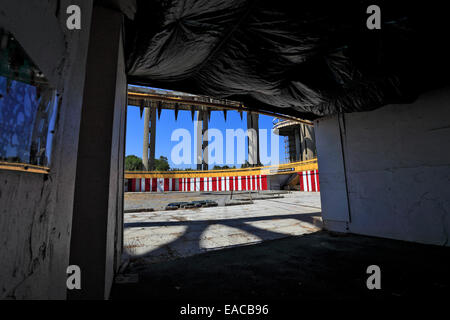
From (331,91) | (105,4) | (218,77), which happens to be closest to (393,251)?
(331,91)

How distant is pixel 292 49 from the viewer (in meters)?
2.70

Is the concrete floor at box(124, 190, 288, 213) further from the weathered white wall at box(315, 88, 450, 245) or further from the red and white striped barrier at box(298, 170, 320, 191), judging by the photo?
the weathered white wall at box(315, 88, 450, 245)

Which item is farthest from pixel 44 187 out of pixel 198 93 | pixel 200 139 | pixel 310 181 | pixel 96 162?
pixel 200 139

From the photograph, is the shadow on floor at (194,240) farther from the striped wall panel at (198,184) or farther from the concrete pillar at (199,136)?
the concrete pillar at (199,136)

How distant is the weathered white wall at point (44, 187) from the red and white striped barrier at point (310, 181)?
20808 mm

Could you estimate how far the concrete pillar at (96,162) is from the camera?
1.71 meters

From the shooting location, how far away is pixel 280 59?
2928 mm

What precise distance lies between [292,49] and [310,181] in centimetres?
1973

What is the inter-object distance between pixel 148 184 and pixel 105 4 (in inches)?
1057

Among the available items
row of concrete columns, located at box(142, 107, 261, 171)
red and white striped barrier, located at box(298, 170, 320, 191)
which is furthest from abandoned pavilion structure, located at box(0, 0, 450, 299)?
row of concrete columns, located at box(142, 107, 261, 171)

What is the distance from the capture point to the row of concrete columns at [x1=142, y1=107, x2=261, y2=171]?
109ft

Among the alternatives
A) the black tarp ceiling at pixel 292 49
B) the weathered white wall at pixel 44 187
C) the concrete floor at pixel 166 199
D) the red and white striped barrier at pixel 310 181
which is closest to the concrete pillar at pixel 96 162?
the black tarp ceiling at pixel 292 49

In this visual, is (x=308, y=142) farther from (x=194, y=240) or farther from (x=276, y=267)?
(x=276, y=267)

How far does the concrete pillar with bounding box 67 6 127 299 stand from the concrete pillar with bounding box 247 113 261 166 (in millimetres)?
32501
